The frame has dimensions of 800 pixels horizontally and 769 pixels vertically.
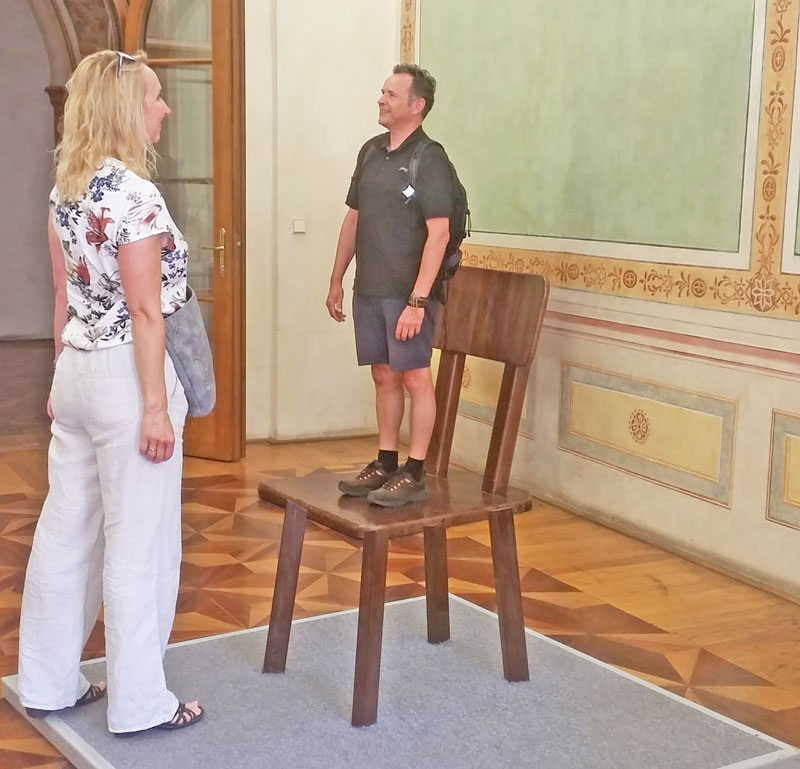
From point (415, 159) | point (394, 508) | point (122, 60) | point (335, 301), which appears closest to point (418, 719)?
point (394, 508)

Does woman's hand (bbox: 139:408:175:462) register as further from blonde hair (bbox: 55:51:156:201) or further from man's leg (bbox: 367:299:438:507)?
man's leg (bbox: 367:299:438:507)

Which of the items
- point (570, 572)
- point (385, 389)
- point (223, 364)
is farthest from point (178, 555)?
point (223, 364)

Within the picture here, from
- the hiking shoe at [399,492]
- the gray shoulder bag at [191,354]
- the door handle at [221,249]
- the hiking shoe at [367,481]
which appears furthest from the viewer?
the door handle at [221,249]

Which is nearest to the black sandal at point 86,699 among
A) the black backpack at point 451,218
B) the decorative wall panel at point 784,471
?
the black backpack at point 451,218

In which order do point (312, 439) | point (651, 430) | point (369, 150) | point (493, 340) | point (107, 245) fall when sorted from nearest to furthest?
point (107, 245) → point (369, 150) → point (493, 340) → point (651, 430) → point (312, 439)

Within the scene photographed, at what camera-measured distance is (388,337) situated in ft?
10.8

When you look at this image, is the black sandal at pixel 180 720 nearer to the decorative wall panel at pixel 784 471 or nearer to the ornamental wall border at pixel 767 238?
the decorative wall panel at pixel 784 471

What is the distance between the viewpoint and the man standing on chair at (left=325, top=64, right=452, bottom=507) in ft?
10.7

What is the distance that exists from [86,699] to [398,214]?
1.48 meters

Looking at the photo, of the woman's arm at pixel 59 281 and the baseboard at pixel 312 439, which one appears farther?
the baseboard at pixel 312 439

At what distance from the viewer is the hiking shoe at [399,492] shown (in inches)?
118

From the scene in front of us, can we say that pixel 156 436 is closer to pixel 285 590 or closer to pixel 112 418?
pixel 112 418

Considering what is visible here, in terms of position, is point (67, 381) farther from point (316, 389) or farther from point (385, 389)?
point (316, 389)

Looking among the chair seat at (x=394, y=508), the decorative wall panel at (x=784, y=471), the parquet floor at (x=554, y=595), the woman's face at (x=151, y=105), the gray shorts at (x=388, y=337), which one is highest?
the woman's face at (x=151, y=105)
